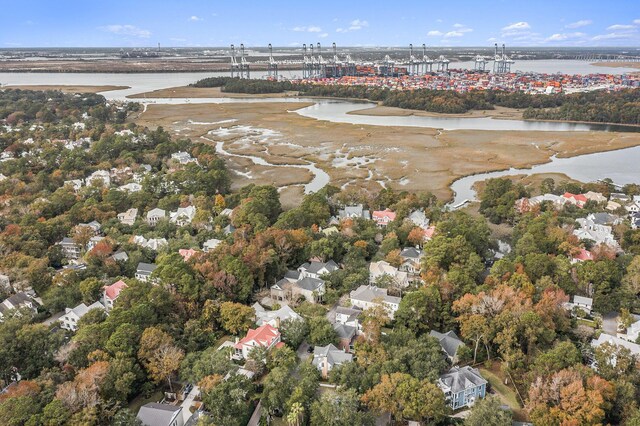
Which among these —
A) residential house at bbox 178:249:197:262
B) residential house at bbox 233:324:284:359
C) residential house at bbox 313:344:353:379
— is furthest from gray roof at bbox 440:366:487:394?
residential house at bbox 178:249:197:262

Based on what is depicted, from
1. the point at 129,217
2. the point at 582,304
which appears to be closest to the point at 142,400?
the point at 129,217

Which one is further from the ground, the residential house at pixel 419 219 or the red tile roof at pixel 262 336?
the residential house at pixel 419 219

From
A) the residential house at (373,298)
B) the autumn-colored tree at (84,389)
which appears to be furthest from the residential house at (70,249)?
the residential house at (373,298)

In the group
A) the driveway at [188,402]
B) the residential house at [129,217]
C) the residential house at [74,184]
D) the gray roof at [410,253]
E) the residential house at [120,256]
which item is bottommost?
the driveway at [188,402]

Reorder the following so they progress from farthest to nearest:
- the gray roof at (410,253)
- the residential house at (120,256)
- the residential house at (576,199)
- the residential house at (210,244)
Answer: the residential house at (576,199), the residential house at (210,244), the gray roof at (410,253), the residential house at (120,256)

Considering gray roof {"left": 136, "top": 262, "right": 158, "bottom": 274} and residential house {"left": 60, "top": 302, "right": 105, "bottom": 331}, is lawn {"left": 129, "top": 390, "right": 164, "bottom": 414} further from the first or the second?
gray roof {"left": 136, "top": 262, "right": 158, "bottom": 274}

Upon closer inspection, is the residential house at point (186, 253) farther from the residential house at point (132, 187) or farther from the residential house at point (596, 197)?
the residential house at point (596, 197)

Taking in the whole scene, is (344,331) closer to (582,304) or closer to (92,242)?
(582,304)
